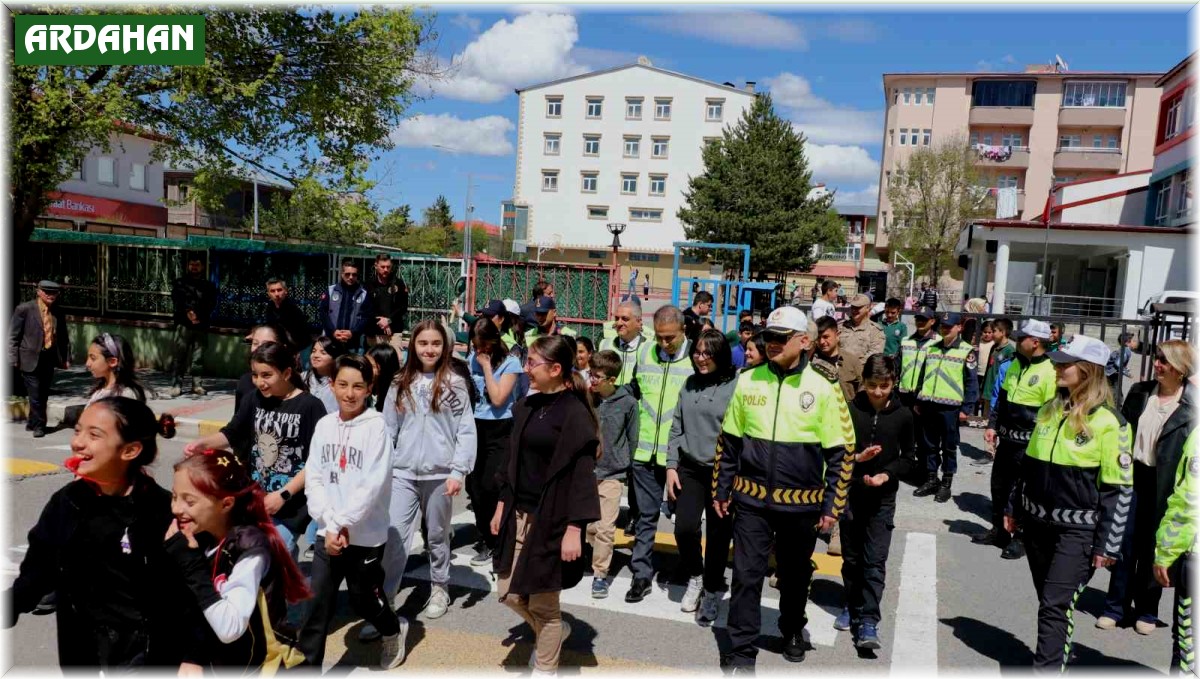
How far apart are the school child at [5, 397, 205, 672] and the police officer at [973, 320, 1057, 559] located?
19.9 feet

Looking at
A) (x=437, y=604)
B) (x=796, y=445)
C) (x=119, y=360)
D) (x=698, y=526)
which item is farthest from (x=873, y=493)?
(x=119, y=360)

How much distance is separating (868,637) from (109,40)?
10.4 metres

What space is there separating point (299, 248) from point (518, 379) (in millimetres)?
9863

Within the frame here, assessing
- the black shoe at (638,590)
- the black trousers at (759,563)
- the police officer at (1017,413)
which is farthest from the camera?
the police officer at (1017,413)

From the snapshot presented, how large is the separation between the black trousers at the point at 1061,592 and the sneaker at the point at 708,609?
172 cm

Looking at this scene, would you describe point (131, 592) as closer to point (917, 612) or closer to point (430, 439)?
point (430, 439)

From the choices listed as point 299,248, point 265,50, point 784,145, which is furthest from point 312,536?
point 784,145

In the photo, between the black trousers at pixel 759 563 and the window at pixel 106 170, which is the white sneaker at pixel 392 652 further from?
the window at pixel 106 170

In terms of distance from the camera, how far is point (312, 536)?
478 cm

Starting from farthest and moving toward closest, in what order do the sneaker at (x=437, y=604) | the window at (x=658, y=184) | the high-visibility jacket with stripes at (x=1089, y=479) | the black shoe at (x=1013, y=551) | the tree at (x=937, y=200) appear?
the window at (x=658, y=184), the tree at (x=937, y=200), the black shoe at (x=1013, y=551), the sneaker at (x=437, y=604), the high-visibility jacket with stripes at (x=1089, y=479)

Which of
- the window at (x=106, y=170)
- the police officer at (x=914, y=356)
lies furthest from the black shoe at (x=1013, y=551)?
the window at (x=106, y=170)

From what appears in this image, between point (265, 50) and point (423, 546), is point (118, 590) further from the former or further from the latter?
point (265, 50)

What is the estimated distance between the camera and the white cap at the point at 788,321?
443 centimetres

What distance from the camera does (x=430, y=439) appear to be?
194 inches
